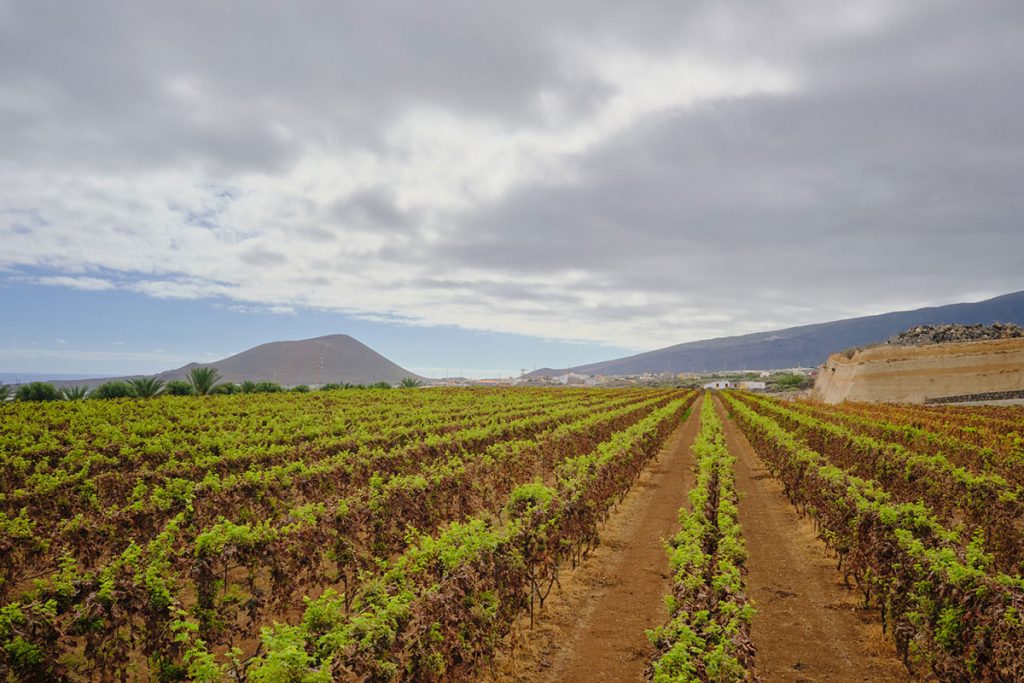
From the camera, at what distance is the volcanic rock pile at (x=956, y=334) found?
5925cm

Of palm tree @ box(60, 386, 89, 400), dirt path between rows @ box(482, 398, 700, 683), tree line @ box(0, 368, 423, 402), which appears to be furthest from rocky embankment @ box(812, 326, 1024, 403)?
palm tree @ box(60, 386, 89, 400)

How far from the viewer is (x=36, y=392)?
37375 millimetres

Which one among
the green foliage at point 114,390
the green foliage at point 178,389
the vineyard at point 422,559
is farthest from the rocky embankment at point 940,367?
the green foliage at point 114,390

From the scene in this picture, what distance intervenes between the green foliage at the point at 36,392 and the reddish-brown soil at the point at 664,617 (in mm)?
40814

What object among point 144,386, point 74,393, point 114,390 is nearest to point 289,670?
point 74,393

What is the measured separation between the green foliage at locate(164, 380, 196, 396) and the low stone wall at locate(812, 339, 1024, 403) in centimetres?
6869

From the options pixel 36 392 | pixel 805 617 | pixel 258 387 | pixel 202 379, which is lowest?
pixel 805 617

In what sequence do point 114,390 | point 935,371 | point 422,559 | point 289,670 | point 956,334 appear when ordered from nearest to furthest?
point 289,670 < point 422,559 < point 114,390 < point 935,371 < point 956,334

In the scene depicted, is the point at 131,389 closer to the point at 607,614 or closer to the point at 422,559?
the point at 422,559

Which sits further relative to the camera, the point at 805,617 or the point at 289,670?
the point at 805,617

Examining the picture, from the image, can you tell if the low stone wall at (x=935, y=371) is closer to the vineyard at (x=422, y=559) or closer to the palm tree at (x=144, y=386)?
the vineyard at (x=422, y=559)

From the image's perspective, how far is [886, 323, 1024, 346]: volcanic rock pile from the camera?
194ft

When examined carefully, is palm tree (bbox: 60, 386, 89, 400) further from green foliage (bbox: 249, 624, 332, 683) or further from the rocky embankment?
the rocky embankment

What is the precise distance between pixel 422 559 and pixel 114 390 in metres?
43.8
